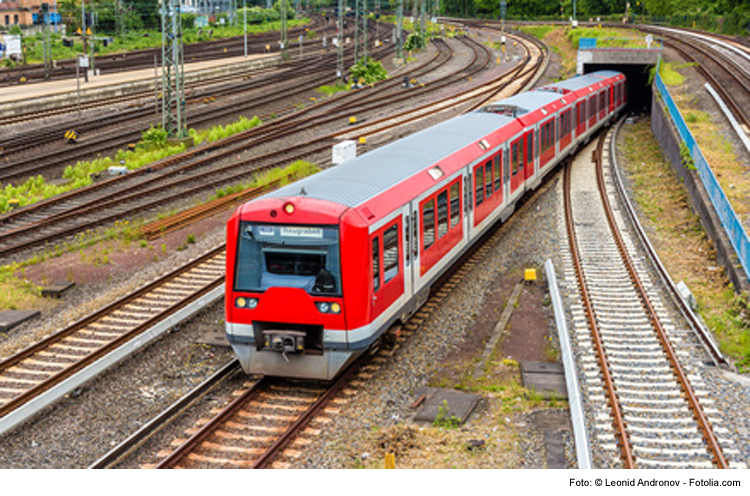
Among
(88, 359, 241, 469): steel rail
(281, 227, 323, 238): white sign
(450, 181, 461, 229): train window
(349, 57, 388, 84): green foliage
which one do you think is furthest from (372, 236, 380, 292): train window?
(349, 57, 388, 84): green foliage

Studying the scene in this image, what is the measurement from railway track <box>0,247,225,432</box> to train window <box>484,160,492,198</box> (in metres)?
5.65

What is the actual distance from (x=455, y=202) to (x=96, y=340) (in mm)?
6649

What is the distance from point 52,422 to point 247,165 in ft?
59.2

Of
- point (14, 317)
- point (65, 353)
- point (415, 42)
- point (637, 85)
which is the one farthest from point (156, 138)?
point (415, 42)

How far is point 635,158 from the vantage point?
101 feet

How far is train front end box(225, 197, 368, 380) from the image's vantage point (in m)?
11.7

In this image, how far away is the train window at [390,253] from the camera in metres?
12.6

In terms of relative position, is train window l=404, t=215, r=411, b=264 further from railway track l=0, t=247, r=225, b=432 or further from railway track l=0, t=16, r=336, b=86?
railway track l=0, t=16, r=336, b=86

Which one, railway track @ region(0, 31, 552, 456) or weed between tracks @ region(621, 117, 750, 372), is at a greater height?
weed between tracks @ region(621, 117, 750, 372)

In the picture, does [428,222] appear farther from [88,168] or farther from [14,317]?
[88,168]

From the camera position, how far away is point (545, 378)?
1266 cm
